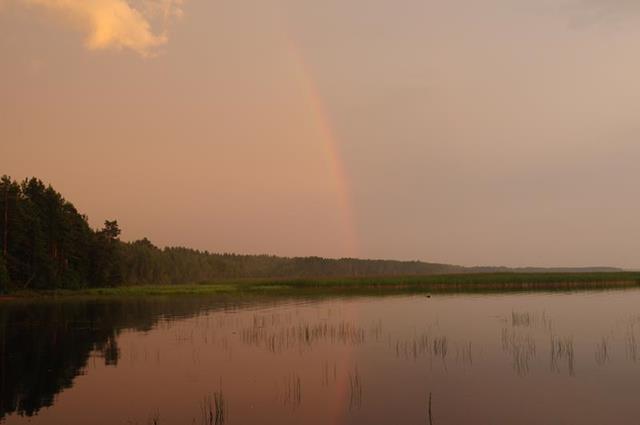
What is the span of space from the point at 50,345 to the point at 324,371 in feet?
60.3

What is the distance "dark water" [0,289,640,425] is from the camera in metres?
17.2

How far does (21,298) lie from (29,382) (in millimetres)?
64515

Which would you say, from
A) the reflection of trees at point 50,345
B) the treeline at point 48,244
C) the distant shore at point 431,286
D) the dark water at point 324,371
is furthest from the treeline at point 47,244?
the dark water at point 324,371

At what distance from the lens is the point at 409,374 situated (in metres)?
23.0

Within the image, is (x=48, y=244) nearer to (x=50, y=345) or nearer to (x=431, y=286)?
(x=50, y=345)

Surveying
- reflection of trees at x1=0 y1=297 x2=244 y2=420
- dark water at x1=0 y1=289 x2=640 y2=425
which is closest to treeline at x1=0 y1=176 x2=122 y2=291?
reflection of trees at x1=0 y1=297 x2=244 y2=420

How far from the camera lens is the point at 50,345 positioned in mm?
32062

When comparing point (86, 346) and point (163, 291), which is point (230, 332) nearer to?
point (86, 346)

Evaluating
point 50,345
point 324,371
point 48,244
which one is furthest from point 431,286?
point 324,371

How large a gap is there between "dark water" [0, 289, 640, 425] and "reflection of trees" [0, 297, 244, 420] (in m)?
0.12

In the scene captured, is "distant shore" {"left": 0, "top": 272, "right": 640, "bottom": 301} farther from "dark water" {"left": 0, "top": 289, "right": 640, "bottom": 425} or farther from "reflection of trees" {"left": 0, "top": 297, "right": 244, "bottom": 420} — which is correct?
"dark water" {"left": 0, "top": 289, "right": 640, "bottom": 425}

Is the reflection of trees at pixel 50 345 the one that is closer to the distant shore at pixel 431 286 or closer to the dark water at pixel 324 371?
the dark water at pixel 324 371

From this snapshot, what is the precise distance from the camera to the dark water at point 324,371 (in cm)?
1723

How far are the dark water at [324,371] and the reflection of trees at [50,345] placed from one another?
0.12 meters
